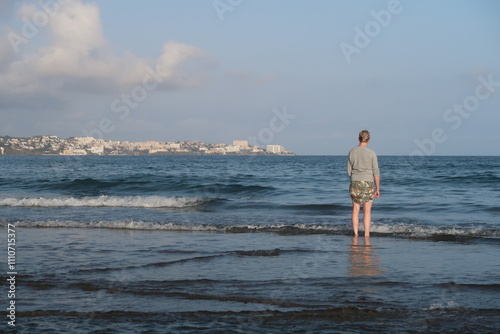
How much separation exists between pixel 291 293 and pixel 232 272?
1261 millimetres

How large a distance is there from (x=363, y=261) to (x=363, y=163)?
267cm

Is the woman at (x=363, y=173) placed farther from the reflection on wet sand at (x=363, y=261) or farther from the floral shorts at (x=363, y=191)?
the reflection on wet sand at (x=363, y=261)

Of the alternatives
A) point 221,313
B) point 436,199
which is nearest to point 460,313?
point 221,313

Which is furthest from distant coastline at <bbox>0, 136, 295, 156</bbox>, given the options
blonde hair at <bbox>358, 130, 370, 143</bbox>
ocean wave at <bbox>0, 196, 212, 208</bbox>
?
blonde hair at <bbox>358, 130, 370, 143</bbox>

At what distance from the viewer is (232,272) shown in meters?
6.47

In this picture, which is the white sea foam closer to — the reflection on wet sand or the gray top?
the gray top

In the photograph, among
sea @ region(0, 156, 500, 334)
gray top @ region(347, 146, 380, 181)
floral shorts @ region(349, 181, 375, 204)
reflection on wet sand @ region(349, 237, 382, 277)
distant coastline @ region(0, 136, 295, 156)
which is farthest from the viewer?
distant coastline @ region(0, 136, 295, 156)

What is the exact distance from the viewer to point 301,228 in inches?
447

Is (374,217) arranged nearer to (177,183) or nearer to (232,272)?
(232,272)

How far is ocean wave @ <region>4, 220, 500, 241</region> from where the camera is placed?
1032 centimetres

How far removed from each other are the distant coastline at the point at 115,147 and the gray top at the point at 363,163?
105 meters

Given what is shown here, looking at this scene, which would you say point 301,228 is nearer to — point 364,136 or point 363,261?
point 364,136

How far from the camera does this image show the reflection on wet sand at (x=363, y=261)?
6.44 m

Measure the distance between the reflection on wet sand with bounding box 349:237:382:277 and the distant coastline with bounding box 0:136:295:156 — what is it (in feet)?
347
